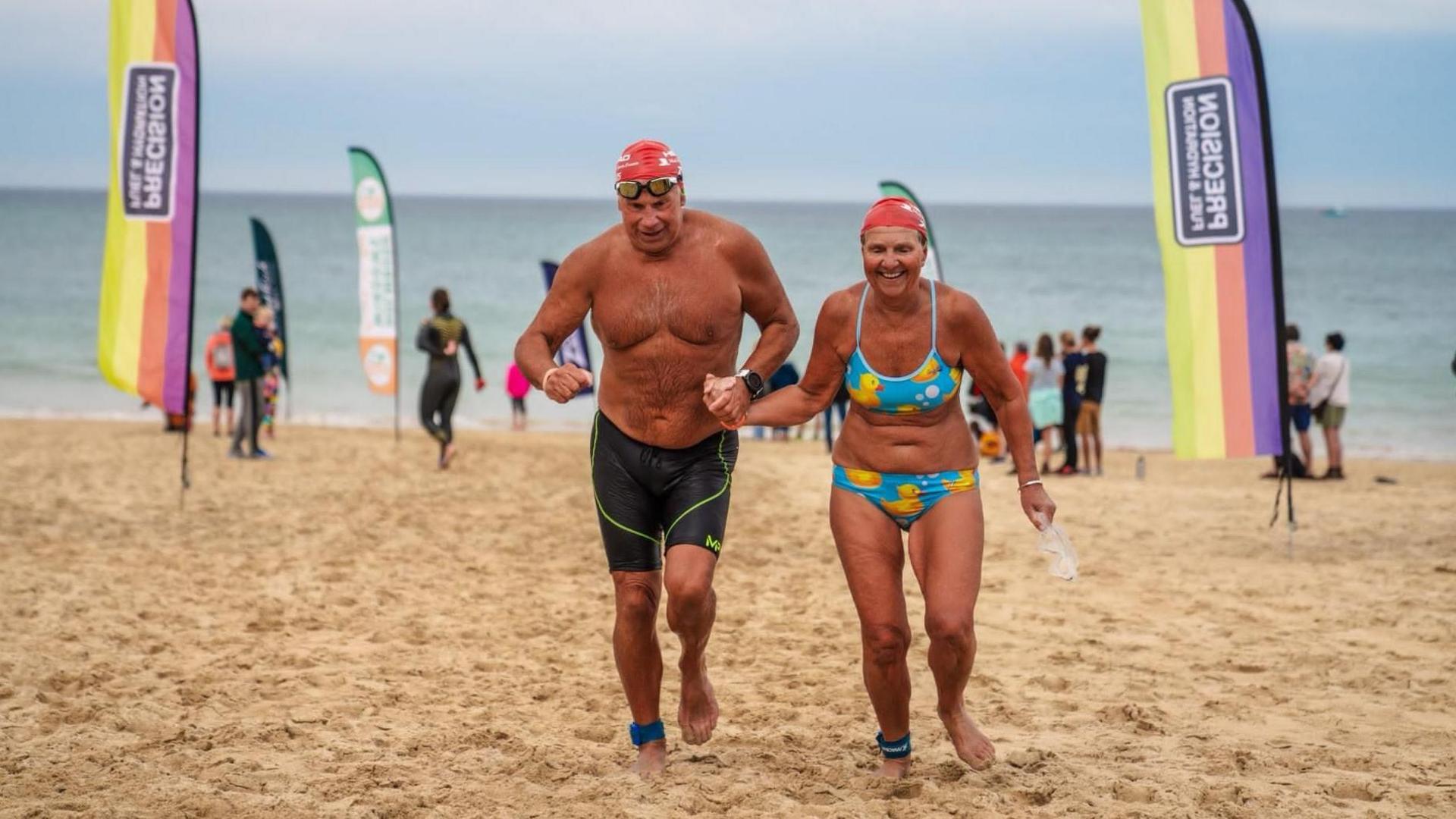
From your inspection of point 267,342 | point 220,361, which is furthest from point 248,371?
point 220,361

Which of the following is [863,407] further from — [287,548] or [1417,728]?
[287,548]

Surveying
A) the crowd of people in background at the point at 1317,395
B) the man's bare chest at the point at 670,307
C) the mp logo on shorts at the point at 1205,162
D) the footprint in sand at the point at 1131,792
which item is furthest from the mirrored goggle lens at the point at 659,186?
the crowd of people in background at the point at 1317,395

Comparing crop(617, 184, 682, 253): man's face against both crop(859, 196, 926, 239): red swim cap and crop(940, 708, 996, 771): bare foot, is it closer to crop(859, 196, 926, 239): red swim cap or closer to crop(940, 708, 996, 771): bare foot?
crop(859, 196, 926, 239): red swim cap

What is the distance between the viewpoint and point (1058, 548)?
15.8 feet

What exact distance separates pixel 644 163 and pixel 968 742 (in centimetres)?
240

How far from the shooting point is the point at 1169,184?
9258 millimetres

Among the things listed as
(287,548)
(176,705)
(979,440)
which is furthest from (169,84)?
(979,440)

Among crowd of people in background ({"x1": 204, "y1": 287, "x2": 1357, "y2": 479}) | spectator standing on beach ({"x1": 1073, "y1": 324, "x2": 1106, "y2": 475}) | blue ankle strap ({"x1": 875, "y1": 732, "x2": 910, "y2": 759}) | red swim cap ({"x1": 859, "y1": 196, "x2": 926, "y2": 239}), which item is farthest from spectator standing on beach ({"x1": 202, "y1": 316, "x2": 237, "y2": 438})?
red swim cap ({"x1": 859, "y1": 196, "x2": 926, "y2": 239})

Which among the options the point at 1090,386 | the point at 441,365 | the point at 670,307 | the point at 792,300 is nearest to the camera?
the point at 670,307

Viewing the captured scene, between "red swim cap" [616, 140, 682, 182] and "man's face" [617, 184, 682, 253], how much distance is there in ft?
0.22

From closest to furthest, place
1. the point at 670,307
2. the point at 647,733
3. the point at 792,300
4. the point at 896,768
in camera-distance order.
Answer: the point at 670,307, the point at 896,768, the point at 647,733, the point at 792,300

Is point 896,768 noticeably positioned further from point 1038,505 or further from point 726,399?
point 726,399

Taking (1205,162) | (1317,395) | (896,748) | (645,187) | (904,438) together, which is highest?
(1205,162)

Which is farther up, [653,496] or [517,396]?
[517,396]
